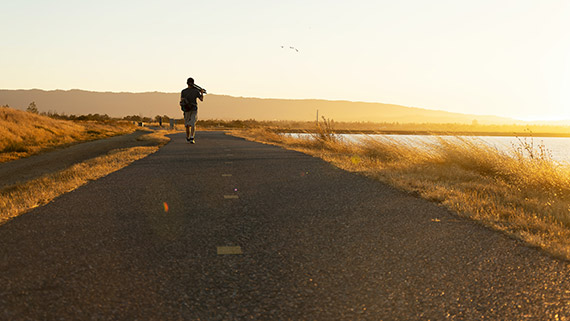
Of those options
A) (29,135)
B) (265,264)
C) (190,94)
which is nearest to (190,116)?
(190,94)

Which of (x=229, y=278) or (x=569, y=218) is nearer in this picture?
(x=229, y=278)

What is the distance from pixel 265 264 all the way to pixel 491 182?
783 centimetres

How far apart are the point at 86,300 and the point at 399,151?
43.7 feet

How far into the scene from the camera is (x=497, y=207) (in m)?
6.66

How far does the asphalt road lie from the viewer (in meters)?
3.17

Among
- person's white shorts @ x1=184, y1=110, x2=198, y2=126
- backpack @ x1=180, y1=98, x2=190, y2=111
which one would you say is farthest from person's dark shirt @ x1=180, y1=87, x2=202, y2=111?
person's white shorts @ x1=184, y1=110, x2=198, y2=126

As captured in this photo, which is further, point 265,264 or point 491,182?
point 491,182

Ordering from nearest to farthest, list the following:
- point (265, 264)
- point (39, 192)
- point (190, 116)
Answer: point (265, 264)
point (39, 192)
point (190, 116)

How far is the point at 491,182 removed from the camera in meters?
10.2

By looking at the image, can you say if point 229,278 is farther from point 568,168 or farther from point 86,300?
point 568,168

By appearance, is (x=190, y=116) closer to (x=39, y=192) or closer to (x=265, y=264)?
(x=39, y=192)

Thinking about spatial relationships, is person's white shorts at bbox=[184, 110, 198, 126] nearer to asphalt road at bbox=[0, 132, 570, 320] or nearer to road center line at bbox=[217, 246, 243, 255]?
asphalt road at bbox=[0, 132, 570, 320]

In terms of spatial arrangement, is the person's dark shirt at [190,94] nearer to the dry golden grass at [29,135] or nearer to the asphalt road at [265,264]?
the asphalt road at [265,264]

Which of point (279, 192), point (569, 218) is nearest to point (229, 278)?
point (279, 192)
